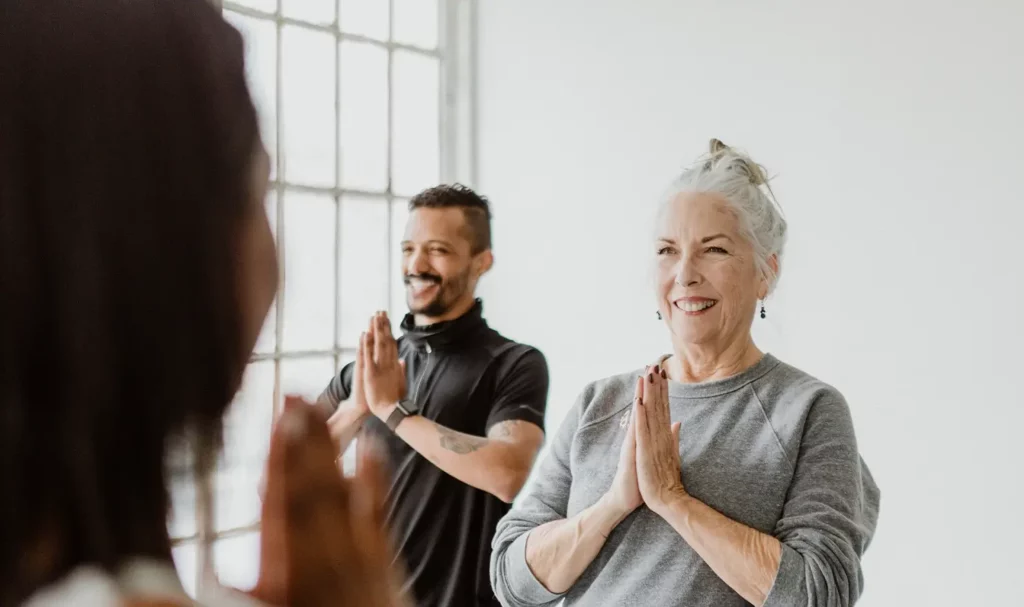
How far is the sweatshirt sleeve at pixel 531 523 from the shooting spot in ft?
4.86

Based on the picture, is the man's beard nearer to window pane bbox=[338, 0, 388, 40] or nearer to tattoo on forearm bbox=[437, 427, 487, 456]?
tattoo on forearm bbox=[437, 427, 487, 456]

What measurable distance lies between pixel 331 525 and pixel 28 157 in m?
0.13

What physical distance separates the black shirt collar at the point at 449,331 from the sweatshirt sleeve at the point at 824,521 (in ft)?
3.16

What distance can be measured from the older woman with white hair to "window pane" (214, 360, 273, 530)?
1112 mm

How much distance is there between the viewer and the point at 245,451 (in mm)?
262

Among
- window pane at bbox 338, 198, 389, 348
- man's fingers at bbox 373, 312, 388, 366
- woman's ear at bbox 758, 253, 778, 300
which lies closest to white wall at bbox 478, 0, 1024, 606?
woman's ear at bbox 758, 253, 778, 300

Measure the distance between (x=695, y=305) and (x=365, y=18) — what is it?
2149 millimetres

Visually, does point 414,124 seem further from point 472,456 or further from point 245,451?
point 245,451

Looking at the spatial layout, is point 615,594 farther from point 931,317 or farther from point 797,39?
point 797,39

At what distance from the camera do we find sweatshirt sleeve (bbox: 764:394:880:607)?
48.1 inches

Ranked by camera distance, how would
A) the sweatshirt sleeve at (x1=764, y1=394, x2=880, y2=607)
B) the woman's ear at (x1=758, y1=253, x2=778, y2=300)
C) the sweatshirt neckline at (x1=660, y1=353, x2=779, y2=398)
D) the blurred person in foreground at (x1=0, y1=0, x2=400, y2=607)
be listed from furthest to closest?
the woman's ear at (x1=758, y1=253, x2=778, y2=300) → the sweatshirt neckline at (x1=660, y1=353, x2=779, y2=398) → the sweatshirt sleeve at (x1=764, y1=394, x2=880, y2=607) → the blurred person in foreground at (x1=0, y1=0, x2=400, y2=607)

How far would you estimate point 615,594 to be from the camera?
140 cm

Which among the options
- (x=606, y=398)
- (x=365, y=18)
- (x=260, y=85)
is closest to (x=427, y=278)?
(x=606, y=398)

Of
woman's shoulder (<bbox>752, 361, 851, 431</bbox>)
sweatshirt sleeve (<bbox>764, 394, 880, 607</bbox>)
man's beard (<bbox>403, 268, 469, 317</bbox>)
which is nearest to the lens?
sweatshirt sleeve (<bbox>764, 394, 880, 607</bbox>)
